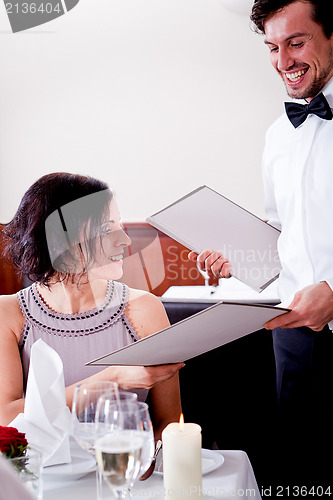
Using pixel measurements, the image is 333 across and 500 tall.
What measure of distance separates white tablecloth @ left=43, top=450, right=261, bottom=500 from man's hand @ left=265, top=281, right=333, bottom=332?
40 centimetres

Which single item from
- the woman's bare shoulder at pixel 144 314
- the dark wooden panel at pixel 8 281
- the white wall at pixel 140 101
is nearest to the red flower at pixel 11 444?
the woman's bare shoulder at pixel 144 314

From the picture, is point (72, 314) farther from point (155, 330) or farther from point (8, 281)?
point (8, 281)

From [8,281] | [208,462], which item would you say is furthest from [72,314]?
[8,281]

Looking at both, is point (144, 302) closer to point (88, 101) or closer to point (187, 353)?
point (187, 353)

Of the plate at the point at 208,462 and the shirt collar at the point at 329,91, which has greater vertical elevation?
the shirt collar at the point at 329,91

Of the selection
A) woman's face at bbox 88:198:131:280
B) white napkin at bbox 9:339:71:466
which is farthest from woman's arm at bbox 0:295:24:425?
white napkin at bbox 9:339:71:466

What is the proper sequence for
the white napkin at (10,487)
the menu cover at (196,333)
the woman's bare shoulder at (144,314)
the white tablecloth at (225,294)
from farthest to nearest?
the white tablecloth at (225,294)
the woman's bare shoulder at (144,314)
the menu cover at (196,333)
the white napkin at (10,487)

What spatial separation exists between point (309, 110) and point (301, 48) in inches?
6.5

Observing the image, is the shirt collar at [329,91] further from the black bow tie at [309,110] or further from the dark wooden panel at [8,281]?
the dark wooden panel at [8,281]

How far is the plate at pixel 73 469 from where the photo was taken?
0.93 metres

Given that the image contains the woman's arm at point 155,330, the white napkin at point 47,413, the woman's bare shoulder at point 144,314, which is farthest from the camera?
the woman's bare shoulder at point 144,314

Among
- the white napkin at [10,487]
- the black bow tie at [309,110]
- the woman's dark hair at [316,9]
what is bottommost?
the black bow tie at [309,110]

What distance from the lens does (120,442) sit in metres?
0.73

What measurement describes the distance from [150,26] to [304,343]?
3.30 m
